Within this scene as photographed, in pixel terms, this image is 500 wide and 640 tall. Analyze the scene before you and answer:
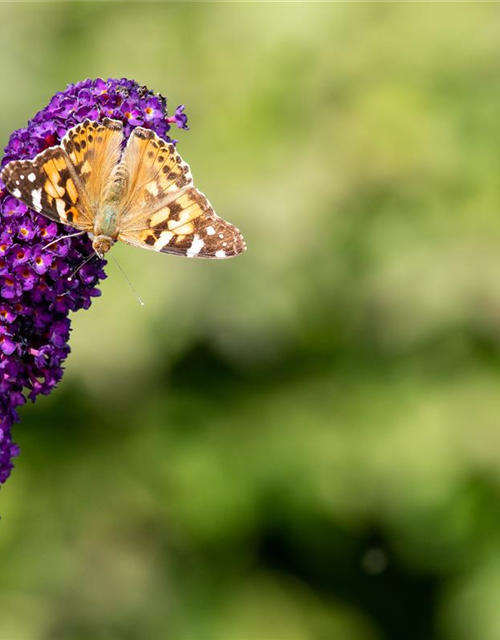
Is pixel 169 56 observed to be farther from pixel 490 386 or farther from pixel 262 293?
pixel 490 386

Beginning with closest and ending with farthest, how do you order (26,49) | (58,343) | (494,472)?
(58,343), (494,472), (26,49)

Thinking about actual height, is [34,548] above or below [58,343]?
above

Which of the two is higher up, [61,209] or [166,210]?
[166,210]

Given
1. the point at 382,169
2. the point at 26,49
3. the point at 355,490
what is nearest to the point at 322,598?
the point at 355,490

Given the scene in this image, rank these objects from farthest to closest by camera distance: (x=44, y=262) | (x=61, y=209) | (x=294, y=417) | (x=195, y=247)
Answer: (x=294, y=417) → (x=195, y=247) → (x=61, y=209) → (x=44, y=262)

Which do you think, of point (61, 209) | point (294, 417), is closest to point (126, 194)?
point (61, 209)

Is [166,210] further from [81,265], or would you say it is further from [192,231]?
[81,265]
